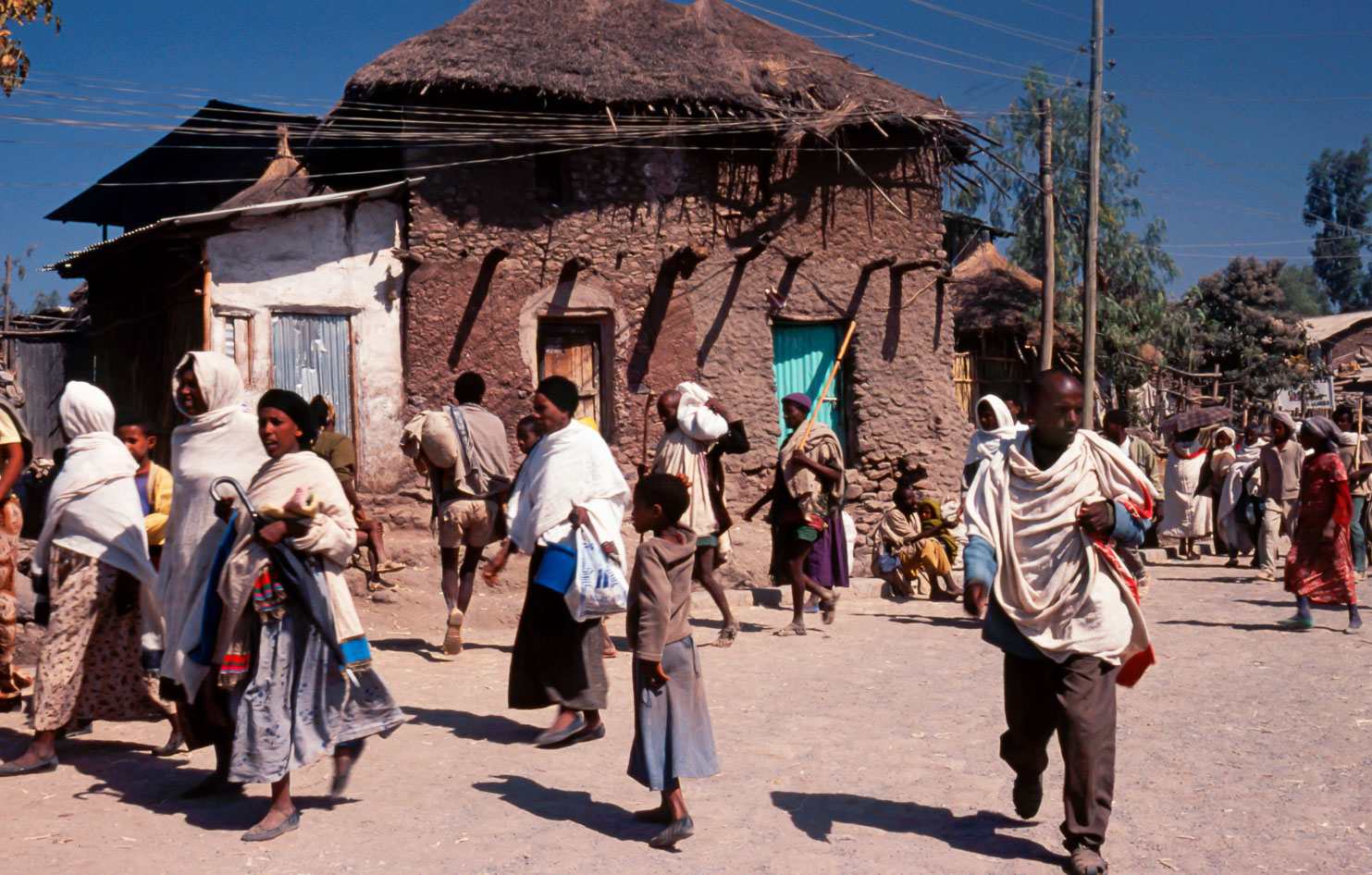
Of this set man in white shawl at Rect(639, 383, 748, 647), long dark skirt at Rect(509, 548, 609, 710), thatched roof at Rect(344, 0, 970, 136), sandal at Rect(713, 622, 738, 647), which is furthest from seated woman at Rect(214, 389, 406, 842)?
thatched roof at Rect(344, 0, 970, 136)

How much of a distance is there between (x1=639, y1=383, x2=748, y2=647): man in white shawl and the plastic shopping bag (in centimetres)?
236

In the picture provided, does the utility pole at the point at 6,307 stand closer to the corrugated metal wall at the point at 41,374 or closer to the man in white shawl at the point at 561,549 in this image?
the corrugated metal wall at the point at 41,374

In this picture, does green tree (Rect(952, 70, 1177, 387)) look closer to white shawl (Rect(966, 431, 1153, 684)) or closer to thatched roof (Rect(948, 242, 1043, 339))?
thatched roof (Rect(948, 242, 1043, 339))

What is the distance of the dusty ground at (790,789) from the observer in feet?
13.7

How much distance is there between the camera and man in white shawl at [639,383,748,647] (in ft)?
26.6

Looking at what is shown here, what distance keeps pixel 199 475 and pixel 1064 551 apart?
3353mm

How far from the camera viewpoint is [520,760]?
5.53 meters

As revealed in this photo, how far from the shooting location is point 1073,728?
4.05m

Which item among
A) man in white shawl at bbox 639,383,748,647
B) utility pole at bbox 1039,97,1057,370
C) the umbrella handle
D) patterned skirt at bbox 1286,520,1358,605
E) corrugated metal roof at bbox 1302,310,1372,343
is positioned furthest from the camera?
corrugated metal roof at bbox 1302,310,1372,343

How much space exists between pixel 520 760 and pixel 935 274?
11454 millimetres

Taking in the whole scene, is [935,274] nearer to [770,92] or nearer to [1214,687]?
[770,92]

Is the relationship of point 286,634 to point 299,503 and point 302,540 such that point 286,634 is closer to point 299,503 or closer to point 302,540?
point 302,540

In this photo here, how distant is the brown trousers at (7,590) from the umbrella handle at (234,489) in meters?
2.21

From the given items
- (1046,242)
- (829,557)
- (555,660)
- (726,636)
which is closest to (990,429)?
(829,557)
